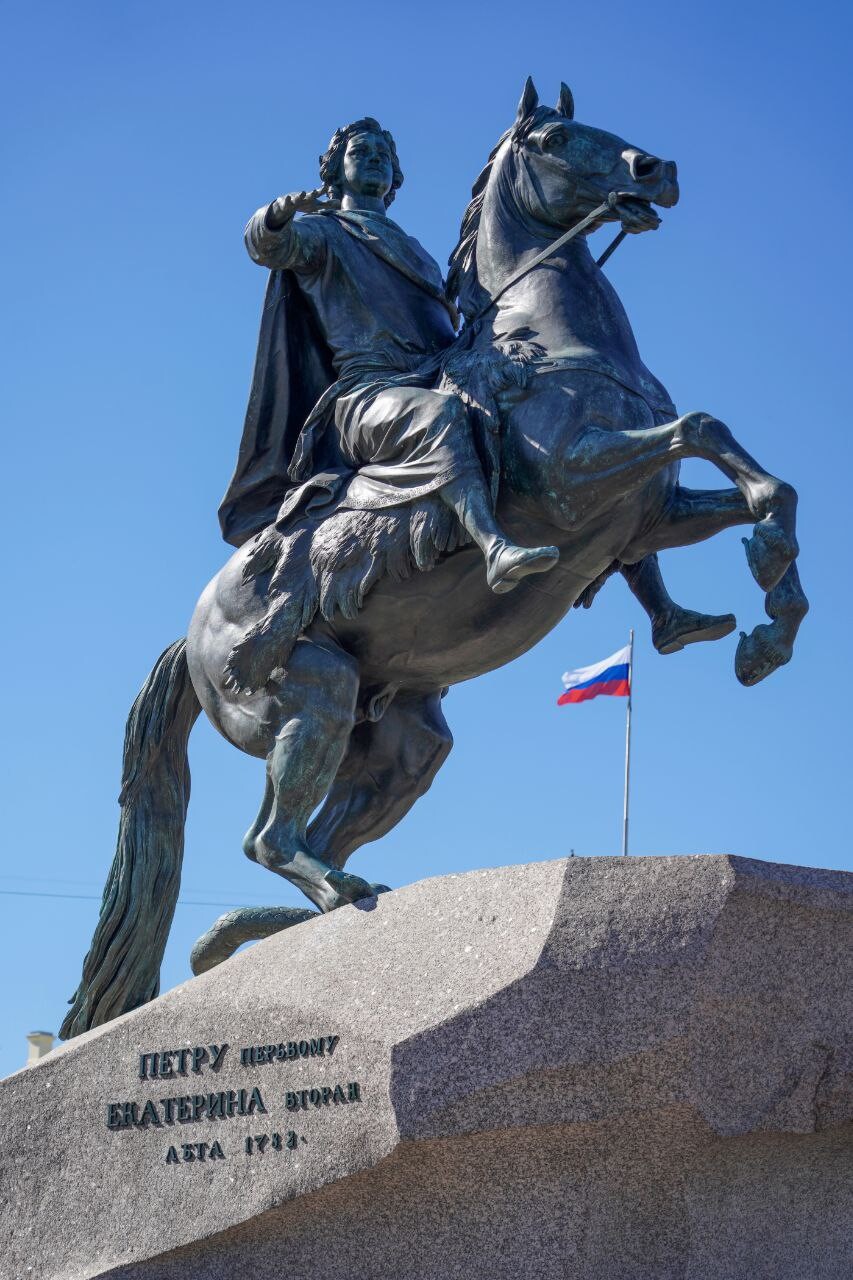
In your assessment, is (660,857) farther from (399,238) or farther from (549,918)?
(399,238)

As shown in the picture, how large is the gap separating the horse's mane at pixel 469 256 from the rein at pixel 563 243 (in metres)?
0.15

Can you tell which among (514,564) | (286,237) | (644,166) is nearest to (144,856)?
(514,564)

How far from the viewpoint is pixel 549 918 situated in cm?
623

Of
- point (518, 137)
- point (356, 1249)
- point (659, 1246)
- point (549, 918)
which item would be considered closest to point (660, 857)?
point (549, 918)

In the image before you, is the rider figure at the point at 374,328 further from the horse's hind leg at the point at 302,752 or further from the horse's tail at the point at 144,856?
the horse's tail at the point at 144,856

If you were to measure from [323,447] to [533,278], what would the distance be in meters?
1.18

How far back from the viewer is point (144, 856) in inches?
347

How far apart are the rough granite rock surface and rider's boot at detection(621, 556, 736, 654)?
80.9 inches

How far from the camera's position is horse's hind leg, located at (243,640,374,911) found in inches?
310

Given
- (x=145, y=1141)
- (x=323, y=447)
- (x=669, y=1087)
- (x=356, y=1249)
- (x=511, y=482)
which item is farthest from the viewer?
(x=323, y=447)

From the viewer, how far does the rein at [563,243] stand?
326 inches

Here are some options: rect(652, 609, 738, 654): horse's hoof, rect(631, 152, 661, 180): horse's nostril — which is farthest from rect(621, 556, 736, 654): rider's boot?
rect(631, 152, 661, 180): horse's nostril

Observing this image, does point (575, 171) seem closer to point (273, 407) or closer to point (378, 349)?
point (378, 349)

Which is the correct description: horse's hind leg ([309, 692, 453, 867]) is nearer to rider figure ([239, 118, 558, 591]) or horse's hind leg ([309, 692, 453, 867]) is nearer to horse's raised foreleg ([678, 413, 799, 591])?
rider figure ([239, 118, 558, 591])
